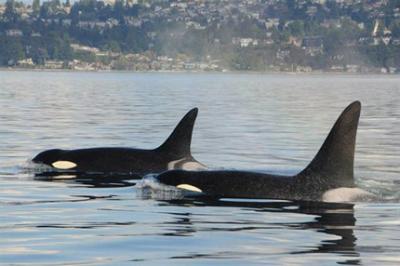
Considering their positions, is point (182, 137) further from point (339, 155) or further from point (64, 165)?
point (339, 155)

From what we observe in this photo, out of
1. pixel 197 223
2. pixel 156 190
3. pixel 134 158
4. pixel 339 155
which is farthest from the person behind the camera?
pixel 134 158

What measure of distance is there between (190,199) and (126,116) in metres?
25.2

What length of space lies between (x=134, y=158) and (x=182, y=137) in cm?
100

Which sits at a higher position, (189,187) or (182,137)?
(182,137)

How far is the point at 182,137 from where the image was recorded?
64.8ft

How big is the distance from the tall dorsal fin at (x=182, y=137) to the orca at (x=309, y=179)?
233 cm

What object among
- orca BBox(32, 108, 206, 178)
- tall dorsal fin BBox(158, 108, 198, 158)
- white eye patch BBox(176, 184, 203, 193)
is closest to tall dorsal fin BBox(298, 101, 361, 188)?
white eye patch BBox(176, 184, 203, 193)

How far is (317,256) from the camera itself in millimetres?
12242

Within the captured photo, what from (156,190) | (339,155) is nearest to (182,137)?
(156,190)

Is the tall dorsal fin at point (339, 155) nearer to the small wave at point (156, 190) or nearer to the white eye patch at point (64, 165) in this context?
the small wave at point (156, 190)

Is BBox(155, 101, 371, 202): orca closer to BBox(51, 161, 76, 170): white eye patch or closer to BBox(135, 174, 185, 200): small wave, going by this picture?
BBox(135, 174, 185, 200): small wave

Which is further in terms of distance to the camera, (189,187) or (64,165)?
(64,165)

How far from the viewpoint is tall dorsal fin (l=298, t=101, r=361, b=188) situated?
15.9 metres

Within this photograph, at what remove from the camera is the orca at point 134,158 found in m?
19.8
